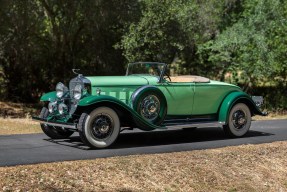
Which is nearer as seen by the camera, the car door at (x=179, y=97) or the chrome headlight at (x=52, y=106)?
the chrome headlight at (x=52, y=106)

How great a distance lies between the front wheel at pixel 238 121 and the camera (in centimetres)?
1098

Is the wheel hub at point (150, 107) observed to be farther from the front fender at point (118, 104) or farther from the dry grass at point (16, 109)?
the dry grass at point (16, 109)

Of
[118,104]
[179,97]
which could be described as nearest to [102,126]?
[118,104]

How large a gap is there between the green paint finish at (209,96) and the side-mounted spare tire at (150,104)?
92 cm

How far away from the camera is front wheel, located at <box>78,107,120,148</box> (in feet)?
29.2

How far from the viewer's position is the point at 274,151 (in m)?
9.65

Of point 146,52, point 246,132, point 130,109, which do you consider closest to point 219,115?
point 246,132

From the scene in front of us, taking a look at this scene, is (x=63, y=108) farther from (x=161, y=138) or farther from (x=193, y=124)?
(x=193, y=124)

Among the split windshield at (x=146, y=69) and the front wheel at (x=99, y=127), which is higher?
the split windshield at (x=146, y=69)

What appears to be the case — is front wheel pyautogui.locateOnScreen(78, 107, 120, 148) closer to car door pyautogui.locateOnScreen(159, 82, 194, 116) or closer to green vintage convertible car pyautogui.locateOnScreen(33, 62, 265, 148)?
green vintage convertible car pyautogui.locateOnScreen(33, 62, 265, 148)

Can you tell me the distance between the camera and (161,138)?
1080cm

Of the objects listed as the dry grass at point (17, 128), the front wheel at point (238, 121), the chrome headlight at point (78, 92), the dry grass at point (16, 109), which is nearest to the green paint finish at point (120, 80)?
the chrome headlight at point (78, 92)

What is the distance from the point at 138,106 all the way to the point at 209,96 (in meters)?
1.86

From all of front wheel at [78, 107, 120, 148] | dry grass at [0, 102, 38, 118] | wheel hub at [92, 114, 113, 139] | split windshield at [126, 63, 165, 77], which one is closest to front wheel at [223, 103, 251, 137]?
split windshield at [126, 63, 165, 77]
